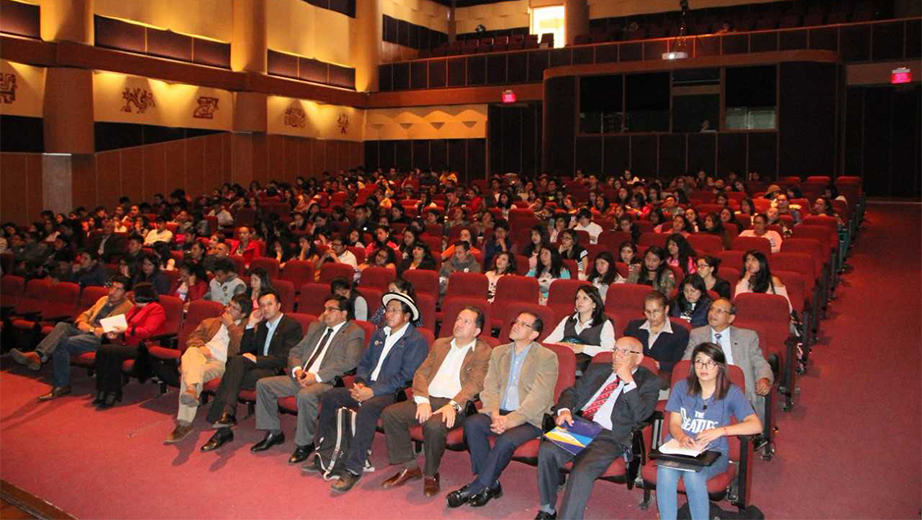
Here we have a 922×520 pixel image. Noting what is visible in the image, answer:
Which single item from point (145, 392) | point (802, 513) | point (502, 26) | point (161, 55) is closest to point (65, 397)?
point (145, 392)

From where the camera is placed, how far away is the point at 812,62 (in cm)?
1589

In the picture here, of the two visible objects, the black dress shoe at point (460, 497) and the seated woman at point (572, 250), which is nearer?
the black dress shoe at point (460, 497)

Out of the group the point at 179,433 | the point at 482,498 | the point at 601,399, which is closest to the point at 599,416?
the point at 601,399

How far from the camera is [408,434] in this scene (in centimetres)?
502

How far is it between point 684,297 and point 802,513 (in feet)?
7.55

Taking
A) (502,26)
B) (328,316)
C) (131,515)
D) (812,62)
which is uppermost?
(502,26)

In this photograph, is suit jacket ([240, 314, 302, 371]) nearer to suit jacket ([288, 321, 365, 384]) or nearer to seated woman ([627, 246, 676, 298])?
suit jacket ([288, 321, 365, 384])

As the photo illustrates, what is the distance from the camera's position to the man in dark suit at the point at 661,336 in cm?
550

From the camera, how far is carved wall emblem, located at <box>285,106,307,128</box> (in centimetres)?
2012

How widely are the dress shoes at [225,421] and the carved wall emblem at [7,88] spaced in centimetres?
1089

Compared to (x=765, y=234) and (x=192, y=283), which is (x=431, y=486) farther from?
(x=765, y=234)

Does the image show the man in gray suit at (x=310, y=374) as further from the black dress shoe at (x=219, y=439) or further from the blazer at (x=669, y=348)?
the blazer at (x=669, y=348)

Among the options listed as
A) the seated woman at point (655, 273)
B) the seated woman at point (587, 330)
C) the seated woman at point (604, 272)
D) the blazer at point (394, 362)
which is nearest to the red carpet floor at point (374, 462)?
the blazer at point (394, 362)

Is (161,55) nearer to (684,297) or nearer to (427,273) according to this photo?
(427,273)
